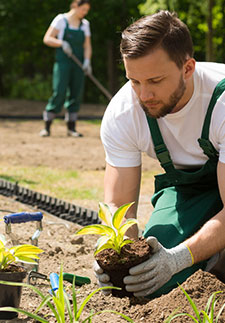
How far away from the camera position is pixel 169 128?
3.20m

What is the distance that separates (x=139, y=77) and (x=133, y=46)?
15 cm

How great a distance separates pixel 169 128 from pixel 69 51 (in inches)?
220

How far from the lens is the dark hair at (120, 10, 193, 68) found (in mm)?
2781

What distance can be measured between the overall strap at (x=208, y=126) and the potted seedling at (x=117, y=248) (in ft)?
2.05

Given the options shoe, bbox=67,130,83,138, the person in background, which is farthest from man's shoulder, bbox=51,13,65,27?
shoe, bbox=67,130,83,138

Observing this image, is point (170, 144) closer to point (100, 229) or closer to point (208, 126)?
point (208, 126)

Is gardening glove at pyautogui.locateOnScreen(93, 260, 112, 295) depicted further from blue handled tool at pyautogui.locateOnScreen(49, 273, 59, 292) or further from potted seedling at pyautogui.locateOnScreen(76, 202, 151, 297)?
blue handled tool at pyautogui.locateOnScreen(49, 273, 59, 292)

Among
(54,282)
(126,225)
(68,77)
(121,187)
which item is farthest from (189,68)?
(68,77)

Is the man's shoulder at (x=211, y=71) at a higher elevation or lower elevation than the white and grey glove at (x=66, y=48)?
higher

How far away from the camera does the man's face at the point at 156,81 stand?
278 cm

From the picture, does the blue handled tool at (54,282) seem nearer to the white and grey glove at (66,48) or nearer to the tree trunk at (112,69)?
the white and grey glove at (66,48)

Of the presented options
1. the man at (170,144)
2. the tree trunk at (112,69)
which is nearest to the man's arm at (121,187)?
the man at (170,144)

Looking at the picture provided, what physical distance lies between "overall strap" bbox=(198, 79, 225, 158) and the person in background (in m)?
5.53

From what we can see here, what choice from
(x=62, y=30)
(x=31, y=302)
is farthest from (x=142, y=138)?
(x=62, y=30)
